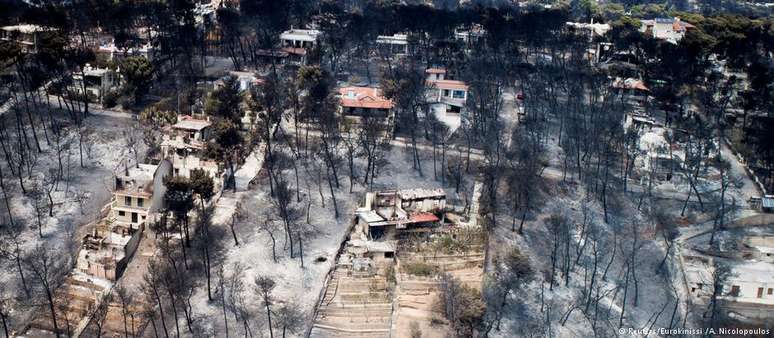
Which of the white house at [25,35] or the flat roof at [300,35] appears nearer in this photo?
the white house at [25,35]

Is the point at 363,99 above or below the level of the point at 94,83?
below

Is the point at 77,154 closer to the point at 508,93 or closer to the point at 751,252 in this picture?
the point at 508,93

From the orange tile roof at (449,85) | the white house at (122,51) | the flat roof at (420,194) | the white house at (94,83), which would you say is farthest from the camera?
the white house at (122,51)

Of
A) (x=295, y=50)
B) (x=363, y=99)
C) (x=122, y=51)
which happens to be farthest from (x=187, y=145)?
(x=295, y=50)

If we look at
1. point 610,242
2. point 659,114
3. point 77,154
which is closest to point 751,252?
point 610,242

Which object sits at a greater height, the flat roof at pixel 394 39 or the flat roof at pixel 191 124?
the flat roof at pixel 394 39

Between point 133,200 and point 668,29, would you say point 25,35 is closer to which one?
point 133,200

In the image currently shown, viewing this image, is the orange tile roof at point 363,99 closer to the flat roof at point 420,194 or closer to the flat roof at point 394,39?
the flat roof at point 420,194

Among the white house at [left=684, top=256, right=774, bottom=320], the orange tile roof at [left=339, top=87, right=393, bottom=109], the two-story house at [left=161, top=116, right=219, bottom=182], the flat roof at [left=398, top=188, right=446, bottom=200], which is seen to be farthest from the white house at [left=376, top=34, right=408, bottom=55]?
the white house at [left=684, top=256, right=774, bottom=320]

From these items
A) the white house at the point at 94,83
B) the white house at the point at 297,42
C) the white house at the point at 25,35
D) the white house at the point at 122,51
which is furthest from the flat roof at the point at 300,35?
the white house at the point at 25,35
